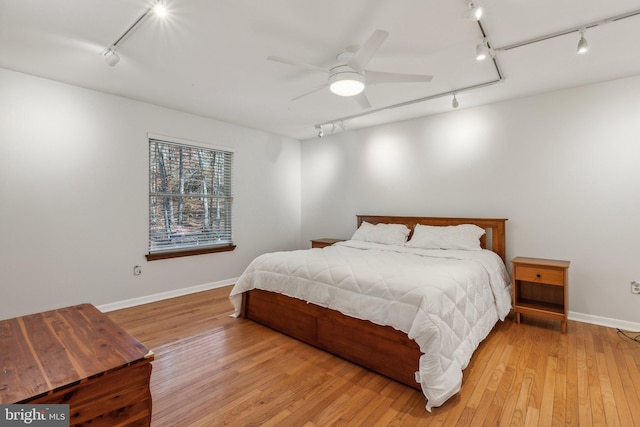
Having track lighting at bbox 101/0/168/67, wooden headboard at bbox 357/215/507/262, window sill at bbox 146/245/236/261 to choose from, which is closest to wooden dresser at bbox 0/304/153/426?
track lighting at bbox 101/0/168/67

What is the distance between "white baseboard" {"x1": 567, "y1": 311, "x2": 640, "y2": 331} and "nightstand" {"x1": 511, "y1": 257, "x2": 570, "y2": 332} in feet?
0.71

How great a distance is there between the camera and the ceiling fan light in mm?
2361

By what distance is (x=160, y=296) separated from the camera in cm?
388

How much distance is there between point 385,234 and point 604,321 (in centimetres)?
241

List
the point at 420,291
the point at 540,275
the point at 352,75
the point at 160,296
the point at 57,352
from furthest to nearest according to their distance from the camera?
the point at 160,296, the point at 540,275, the point at 352,75, the point at 420,291, the point at 57,352

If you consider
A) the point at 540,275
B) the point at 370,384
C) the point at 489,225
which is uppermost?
the point at 489,225

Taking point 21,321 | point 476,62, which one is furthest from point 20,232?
point 476,62

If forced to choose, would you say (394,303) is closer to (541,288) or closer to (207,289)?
(541,288)

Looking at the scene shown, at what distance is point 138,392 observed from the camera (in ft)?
4.13

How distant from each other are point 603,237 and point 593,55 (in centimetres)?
177

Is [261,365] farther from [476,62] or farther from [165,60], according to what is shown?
[476,62]

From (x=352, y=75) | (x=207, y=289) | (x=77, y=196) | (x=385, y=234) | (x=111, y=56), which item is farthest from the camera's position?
(x=207, y=289)

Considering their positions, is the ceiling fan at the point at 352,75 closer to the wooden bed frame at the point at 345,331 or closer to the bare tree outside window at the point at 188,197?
the wooden bed frame at the point at 345,331

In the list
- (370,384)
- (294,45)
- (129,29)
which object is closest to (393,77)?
(294,45)
